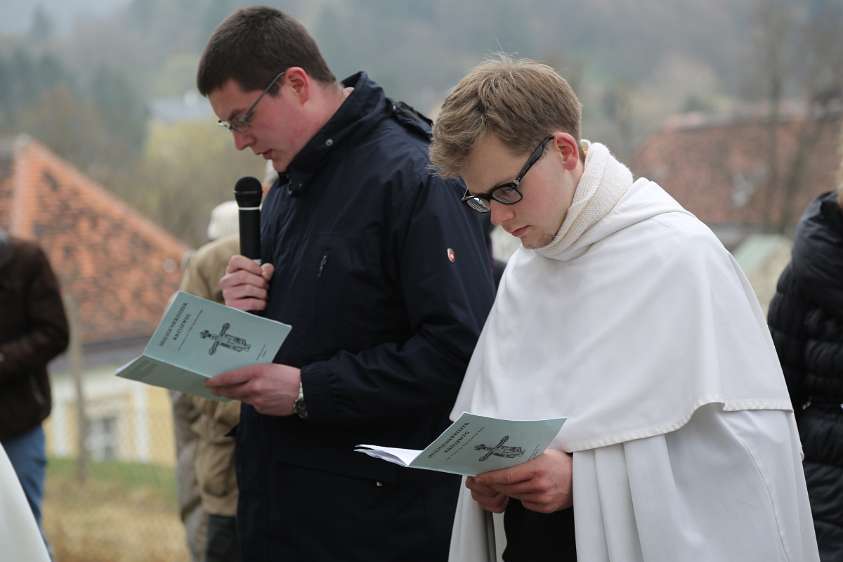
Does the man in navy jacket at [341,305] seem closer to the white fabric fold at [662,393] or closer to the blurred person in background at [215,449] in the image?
the white fabric fold at [662,393]

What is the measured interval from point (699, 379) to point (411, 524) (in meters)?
1.17

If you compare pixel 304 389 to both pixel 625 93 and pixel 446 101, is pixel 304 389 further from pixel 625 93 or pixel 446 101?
pixel 625 93

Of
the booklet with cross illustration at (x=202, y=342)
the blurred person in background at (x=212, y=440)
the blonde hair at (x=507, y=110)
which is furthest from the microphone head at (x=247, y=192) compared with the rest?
the blurred person in background at (x=212, y=440)

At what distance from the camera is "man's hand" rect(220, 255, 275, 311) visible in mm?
3293

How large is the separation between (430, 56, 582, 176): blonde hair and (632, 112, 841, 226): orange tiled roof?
84.1 feet

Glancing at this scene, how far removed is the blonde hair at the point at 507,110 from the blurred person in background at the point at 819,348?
4.69 feet

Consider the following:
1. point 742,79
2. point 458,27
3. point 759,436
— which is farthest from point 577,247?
point 458,27

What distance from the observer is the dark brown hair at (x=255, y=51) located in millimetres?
3312

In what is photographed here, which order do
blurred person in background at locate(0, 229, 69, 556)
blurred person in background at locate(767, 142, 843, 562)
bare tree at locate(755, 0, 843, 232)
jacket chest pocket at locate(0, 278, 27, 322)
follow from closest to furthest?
blurred person in background at locate(767, 142, 843, 562) → blurred person in background at locate(0, 229, 69, 556) → jacket chest pocket at locate(0, 278, 27, 322) → bare tree at locate(755, 0, 843, 232)

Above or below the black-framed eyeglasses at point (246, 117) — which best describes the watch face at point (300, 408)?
below

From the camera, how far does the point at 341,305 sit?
3193 mm

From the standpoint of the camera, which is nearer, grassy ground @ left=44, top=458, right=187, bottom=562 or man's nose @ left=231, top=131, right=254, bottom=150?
man's nose @ left=231, top=131, right=254, bottom=150

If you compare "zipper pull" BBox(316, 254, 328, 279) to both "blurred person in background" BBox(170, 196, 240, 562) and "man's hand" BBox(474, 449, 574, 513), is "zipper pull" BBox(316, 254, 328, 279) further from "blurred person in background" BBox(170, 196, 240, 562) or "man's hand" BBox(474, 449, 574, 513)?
"blurred person in background" BBox(170, 196, 240, 562)

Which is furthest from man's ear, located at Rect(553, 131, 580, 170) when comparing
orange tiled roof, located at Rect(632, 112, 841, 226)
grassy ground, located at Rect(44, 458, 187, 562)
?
orange tiled roof, located at Rect(632, 112, 841, 226)
